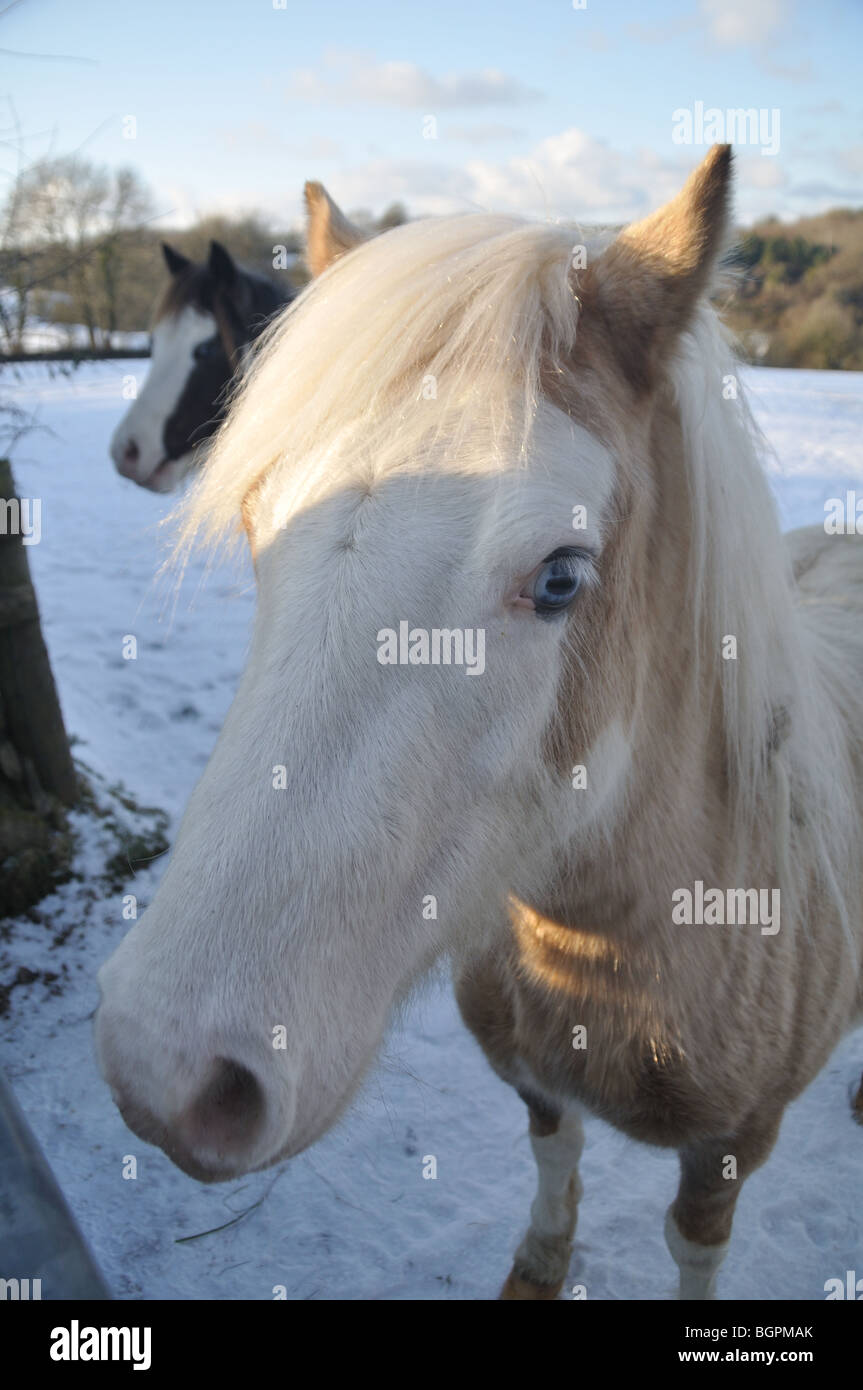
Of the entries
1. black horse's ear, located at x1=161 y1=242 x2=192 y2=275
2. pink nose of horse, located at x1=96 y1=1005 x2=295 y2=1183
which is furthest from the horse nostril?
black horse's ear, located at x1=161 y1=242 x2=192 y2=275

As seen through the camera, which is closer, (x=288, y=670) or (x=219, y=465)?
(x=288, y=670)

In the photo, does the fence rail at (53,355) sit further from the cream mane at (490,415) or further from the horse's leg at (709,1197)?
the horse's leg at (709,1197)

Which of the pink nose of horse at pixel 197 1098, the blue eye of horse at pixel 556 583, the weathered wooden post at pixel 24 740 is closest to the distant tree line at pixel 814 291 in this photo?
the weathered wooden post at pixel 24 740

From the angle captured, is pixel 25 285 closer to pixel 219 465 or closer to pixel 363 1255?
pixel 219 465

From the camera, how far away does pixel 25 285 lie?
361 cm

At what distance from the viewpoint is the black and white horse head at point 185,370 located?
6453mm

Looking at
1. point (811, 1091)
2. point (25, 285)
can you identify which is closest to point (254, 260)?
point (25, 285)

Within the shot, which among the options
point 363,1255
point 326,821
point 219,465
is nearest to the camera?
point 326,821

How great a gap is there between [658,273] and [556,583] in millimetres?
618

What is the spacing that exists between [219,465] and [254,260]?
919 inches

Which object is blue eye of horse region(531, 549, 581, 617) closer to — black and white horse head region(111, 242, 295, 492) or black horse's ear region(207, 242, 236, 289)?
black and white horse head region(111, 242, 295, 492)

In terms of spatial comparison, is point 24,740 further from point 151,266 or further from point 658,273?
point 151,266

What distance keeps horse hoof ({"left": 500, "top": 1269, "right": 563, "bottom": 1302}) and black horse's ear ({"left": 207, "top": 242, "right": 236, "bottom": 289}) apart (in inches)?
256

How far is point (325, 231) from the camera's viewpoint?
2008 mm
